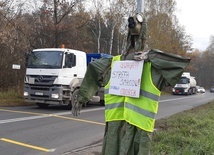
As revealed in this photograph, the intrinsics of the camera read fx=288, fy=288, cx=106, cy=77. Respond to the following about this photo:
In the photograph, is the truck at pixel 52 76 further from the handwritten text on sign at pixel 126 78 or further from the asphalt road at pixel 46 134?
the handwritten text on sign at pixel 126 78

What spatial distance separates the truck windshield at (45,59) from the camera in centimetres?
1277

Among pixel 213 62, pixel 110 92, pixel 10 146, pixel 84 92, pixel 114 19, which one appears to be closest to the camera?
pixel 110 92

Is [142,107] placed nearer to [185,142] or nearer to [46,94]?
[185,142]

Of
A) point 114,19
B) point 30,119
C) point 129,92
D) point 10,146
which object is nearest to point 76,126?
point 30,119

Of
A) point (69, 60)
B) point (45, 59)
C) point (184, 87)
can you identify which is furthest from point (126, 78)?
point (184, 87)

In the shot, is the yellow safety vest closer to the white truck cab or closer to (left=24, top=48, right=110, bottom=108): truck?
(left=24, top=48, right=110, bottom=108): truck

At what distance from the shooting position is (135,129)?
301 centimetres

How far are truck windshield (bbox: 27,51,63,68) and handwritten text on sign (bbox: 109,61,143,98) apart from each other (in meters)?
9.69

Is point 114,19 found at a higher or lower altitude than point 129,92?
higher

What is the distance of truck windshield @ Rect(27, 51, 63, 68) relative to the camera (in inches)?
503

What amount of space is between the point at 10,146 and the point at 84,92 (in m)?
3.66

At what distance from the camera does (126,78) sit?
3.15m

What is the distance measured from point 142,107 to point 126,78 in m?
0.37

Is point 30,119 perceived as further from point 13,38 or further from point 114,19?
point 114,19
